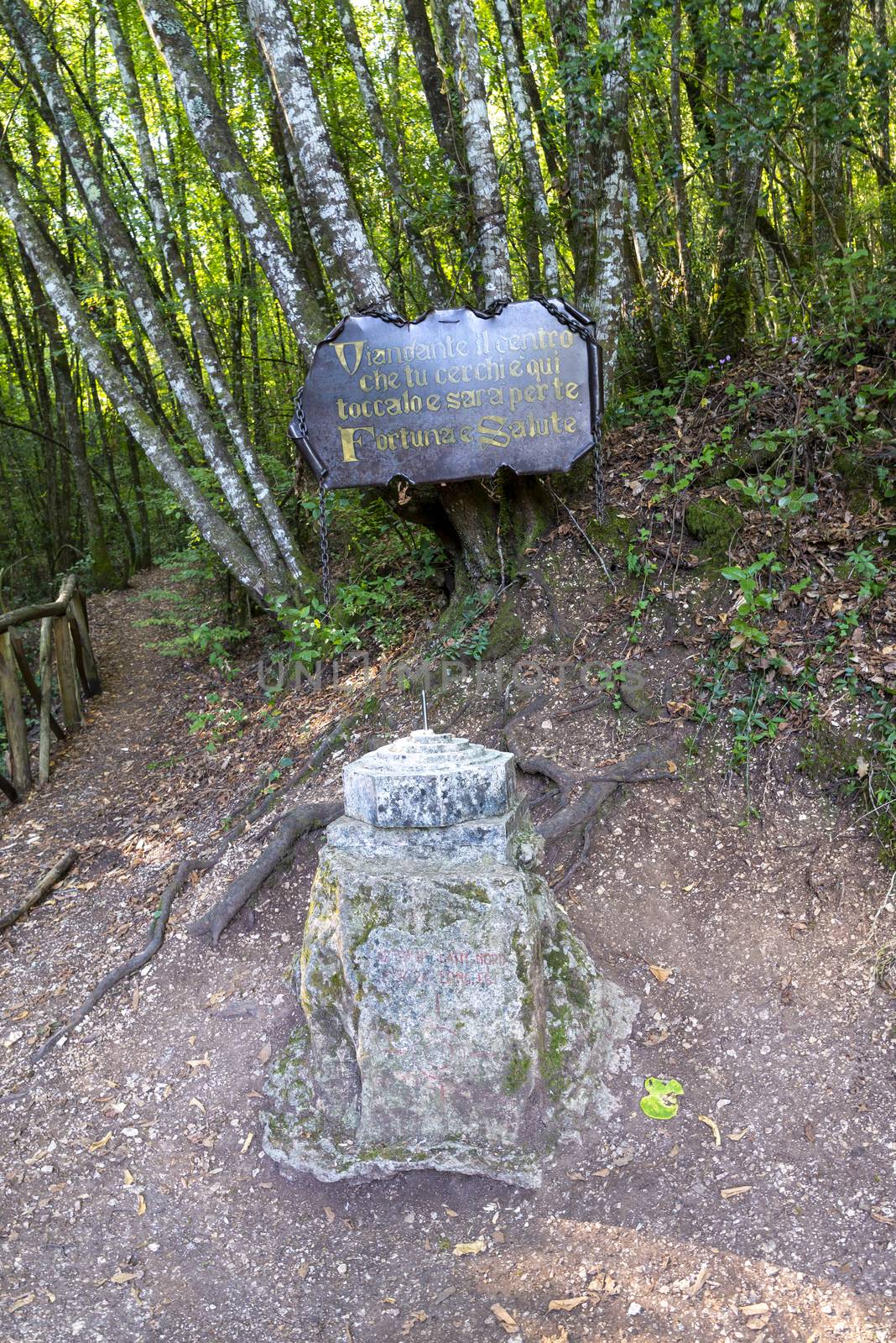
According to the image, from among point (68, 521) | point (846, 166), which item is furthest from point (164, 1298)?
point (68, 521)

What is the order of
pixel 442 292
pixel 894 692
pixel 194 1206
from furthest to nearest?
pixel 442 292 < pixel 894 692 < pixel 194 1206

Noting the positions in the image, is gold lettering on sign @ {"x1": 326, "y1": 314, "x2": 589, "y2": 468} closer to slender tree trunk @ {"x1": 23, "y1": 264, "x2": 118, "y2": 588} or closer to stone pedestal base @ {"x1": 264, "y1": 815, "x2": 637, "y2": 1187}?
stone pedestal base @ {"x1": 264, "y1": 815, "x2": 637, "y2": 1187}

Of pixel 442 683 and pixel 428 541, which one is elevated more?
pixel 428 541

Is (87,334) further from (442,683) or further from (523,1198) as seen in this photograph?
(523,1198)

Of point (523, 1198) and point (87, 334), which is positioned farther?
point (87, 334)

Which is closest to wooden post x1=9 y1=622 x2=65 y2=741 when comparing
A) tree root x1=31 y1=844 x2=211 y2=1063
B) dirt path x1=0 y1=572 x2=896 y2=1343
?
tree root x1=31 y1=844 x2=211 y2=1063

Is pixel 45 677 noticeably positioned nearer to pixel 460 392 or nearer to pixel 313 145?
pixel 313 145

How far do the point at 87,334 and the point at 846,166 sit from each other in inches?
275

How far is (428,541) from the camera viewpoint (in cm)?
715

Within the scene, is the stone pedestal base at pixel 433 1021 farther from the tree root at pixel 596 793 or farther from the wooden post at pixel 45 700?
the wooden post at pixel 45 700

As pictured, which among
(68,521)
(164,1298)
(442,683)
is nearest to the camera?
(164,1298)

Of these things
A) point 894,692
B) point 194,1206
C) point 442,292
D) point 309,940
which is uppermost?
point 442,292

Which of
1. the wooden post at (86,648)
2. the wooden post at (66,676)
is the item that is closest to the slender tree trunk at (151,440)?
the wooden post at (66,676)

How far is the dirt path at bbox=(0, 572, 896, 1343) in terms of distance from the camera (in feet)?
9.45
